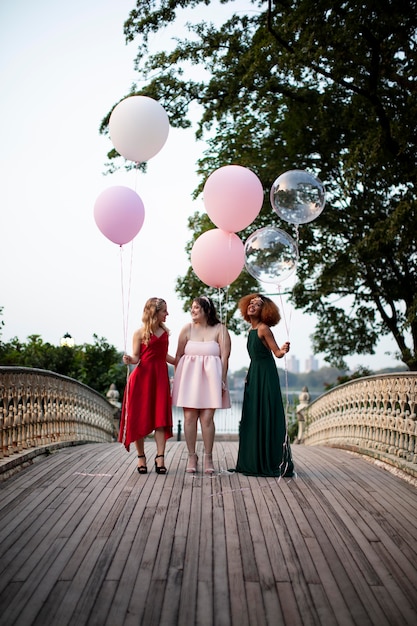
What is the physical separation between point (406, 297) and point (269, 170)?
16.4 feet

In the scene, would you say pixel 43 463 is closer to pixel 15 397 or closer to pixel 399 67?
pixel 15 397

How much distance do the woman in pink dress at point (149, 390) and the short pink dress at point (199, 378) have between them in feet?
0.60

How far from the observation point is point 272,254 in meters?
7.36

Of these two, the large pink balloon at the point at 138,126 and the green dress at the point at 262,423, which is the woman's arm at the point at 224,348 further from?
the large pink balloon at the point at 138,126

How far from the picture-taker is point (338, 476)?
758cm

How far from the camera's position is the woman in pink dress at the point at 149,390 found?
732 centimetres

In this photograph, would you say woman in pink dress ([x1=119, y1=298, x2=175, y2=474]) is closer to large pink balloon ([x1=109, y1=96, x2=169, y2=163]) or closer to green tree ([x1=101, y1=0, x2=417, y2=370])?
large pink balloon ([x1=109, y1=96, x2=169, y2=163])

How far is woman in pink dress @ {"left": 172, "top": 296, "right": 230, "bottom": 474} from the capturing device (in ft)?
24.0

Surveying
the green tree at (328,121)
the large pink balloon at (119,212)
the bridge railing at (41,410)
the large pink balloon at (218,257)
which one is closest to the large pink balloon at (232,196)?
the large pink balloon at (218,257)

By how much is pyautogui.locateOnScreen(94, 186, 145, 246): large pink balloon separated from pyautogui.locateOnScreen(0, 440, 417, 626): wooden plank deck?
2665 mm

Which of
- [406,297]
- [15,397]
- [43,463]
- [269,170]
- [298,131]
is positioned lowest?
[43,463]

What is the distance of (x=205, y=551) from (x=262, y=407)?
3116 mm

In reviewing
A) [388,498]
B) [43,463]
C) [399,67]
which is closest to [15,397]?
[43,463]

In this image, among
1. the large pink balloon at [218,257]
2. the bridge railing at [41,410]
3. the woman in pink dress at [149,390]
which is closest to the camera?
the woman in pink dress at [149,390]
